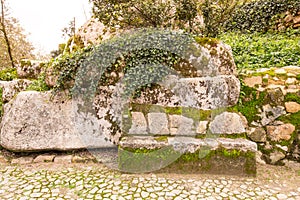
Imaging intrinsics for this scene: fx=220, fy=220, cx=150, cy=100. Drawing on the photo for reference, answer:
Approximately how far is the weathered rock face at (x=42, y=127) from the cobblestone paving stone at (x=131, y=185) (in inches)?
18.0

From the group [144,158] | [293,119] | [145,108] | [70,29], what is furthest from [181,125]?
[70,29]

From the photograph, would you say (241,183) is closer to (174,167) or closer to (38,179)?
(174,167)

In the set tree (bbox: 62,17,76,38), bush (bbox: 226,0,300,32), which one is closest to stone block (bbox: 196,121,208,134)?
bush (bbox: 226,0,300,32)

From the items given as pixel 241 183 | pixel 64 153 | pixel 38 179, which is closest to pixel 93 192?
pixel 38 179

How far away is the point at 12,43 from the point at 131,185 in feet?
38.3

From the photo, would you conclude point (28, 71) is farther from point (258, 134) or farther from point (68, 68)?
point (258, 134)

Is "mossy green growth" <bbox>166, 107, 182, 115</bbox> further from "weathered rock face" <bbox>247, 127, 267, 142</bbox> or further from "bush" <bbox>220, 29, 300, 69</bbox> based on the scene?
"bush" <bbox>220, 29, 300, 69</bbox>

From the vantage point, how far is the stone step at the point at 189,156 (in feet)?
9.79

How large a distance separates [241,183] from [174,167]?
0.87 m

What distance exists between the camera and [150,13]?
4891mm

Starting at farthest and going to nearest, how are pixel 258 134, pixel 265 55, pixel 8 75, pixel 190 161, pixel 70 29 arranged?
pixel 70 29, pixel 8 75, pixel 265 55, pixel 258 134, pixel 190 161

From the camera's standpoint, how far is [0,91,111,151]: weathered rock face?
11.5ft

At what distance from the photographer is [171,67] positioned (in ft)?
11.5

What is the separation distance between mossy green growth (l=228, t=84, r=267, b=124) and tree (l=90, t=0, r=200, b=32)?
7.03 feet
